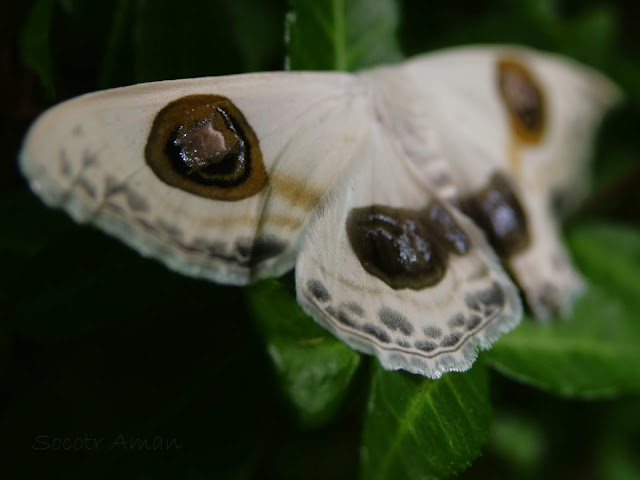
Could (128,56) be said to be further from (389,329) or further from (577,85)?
(577,85)

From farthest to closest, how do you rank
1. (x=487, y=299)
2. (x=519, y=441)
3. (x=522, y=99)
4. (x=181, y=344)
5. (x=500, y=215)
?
(x=519, y=441)
(x=522, y=99)
(x=500, y=215)
(x=181, y=344)
(x=487, y=299)

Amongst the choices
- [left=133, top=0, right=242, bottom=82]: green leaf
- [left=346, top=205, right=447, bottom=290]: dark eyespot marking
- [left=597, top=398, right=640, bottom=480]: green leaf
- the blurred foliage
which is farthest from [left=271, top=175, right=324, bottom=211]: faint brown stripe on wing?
[left=597, top=398, right=640, bottom=480]: green leaf

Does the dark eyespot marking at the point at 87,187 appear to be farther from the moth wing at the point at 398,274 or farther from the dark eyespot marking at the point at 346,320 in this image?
the dark eyespot marking at the point at 346,320

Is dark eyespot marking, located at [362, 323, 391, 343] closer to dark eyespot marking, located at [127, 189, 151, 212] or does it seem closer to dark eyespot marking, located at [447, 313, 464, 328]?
dark eyespot marking, located at [447, 313, 464, 328]

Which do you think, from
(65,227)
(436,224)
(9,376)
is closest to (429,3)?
(436,224)

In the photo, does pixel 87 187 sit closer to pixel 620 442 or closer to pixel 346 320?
pixel 346 320

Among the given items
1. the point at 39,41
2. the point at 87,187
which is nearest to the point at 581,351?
the point at 87,187

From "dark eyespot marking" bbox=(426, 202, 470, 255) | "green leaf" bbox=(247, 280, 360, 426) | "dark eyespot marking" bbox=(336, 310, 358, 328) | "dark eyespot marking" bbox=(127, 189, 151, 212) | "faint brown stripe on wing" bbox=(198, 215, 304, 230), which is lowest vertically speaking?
"green leaf" bbox=(247, 280, 360, 426)
